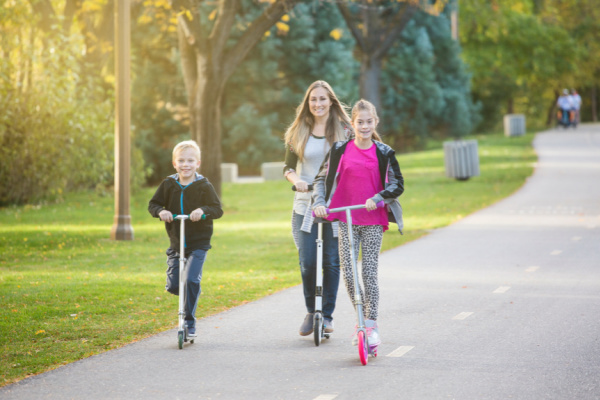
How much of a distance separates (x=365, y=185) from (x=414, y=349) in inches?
49.3

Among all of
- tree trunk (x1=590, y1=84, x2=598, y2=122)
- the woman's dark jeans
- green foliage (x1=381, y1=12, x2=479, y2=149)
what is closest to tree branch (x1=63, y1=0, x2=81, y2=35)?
the woman's dark jeans

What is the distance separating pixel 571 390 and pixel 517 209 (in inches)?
471

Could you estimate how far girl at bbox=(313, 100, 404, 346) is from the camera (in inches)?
259

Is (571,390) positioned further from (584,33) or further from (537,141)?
(584,33)

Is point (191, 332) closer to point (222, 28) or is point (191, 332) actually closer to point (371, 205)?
point (371, 205)

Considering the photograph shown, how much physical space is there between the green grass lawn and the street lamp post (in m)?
0.39

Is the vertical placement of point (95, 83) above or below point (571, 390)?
above

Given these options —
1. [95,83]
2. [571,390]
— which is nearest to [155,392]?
[571,390]

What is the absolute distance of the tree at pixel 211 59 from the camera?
17750 mm

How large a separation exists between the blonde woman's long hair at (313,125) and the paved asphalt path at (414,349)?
59.5 inches

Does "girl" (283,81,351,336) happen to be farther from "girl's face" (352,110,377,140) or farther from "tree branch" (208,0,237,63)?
"tree branch" (208,0,237,63)

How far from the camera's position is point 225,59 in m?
18.1

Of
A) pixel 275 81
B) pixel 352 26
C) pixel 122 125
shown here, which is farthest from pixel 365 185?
pixel 275 81

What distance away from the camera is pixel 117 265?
11523mm
